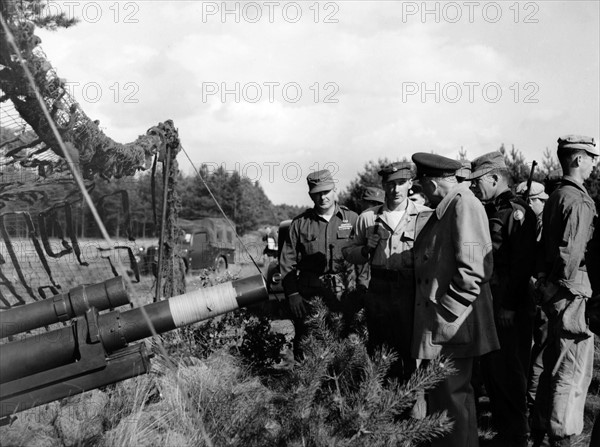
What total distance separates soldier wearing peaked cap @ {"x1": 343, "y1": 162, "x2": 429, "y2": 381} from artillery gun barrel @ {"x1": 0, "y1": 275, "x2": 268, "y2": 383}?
110cm

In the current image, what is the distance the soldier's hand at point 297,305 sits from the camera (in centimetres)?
511

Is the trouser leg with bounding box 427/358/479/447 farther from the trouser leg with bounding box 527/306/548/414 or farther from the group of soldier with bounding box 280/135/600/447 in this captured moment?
the trouser leg with bounding box 527/306/548/414

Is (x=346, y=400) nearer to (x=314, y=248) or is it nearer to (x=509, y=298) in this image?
(x=509, y=298)

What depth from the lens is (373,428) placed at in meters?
2.61

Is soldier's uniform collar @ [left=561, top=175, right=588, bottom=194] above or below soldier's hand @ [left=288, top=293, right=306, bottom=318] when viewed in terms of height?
above

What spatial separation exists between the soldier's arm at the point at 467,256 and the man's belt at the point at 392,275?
2.73 feet

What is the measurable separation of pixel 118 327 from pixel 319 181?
110 inches

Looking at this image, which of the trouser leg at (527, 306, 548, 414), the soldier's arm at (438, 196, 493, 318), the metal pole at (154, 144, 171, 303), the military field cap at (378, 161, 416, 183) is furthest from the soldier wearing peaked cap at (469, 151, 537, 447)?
the metal pole at (154, 144, 171, 303)

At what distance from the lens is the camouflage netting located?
4.37 metres

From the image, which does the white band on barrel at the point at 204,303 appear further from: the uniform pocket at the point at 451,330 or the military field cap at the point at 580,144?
the military field cap at the point at 580,144

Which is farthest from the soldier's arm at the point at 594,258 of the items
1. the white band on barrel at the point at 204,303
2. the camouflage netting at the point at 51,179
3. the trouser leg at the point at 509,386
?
the camouflage netting at the point at 51,179

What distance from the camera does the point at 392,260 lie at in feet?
14.3

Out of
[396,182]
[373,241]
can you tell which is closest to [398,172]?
[396,182]

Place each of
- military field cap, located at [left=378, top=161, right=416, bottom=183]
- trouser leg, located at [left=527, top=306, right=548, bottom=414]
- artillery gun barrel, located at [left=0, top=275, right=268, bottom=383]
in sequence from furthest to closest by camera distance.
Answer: trouser leg, located at [left=527, top=306, right=548, bottom=414], military field cap, located at [left=378, top=161, right=416, bottom=183], artillery gun barrel, located at [left=0, top=275, right=268, bottom=383]
